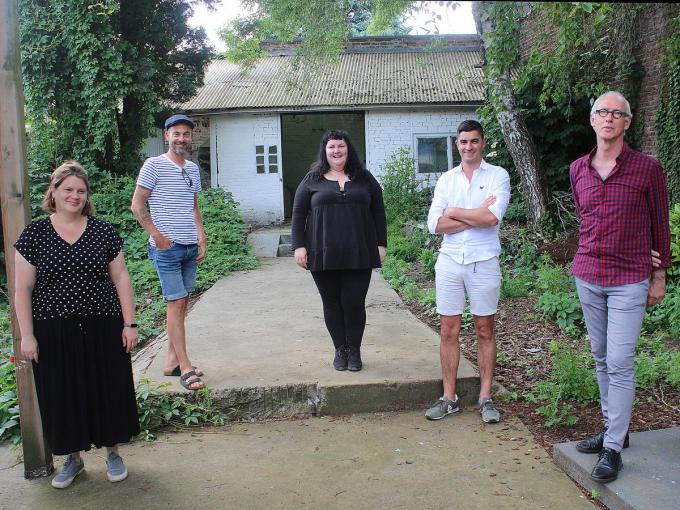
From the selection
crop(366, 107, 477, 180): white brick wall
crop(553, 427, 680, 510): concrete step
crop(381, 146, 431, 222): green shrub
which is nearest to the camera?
crop(553, 427, 680, 510): concrete step

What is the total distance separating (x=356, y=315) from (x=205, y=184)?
41.7 feet

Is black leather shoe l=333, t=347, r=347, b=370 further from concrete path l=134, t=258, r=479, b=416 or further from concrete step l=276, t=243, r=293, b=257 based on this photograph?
concrete step l=276, t=243, r=293, b=257

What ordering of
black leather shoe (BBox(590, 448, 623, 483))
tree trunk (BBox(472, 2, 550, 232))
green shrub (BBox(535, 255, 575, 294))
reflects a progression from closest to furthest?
black leather shoe (BBox(590, 448, 623, 483))
green shrub (BBox(535, 255, 575, 294))
tree trunk (BBox(472, 2, 550, 232))

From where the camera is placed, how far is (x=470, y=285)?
4031 millimetres

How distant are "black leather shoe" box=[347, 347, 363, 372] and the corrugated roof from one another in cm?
1058

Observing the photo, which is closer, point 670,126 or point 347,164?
point 347,164

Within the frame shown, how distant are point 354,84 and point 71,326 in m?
14.6

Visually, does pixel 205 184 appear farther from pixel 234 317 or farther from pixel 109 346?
pixel 109 346

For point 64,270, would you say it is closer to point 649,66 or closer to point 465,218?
point 465,218

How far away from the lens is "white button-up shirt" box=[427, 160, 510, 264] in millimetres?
4008

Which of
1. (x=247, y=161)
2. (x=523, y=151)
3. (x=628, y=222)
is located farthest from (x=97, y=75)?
(x=628, y=222)

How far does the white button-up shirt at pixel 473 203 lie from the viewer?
4.01 m

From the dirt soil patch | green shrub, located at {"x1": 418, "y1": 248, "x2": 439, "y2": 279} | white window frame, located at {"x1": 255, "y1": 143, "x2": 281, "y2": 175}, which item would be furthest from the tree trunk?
white window frame, located at {"x1": 255, "y1": 143, "x2": 281, "y2": 175}

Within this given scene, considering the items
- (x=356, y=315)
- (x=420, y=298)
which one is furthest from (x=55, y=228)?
(x=420, y=298)
